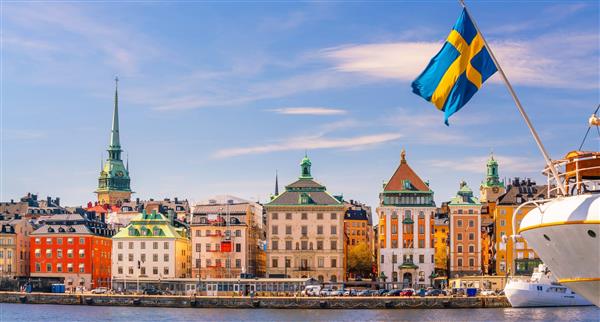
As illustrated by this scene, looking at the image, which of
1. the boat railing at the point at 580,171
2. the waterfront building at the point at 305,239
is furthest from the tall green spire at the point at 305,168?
the boat railing at the point at 580,171

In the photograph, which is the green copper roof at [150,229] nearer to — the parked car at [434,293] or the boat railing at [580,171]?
the parked car at [434,293]

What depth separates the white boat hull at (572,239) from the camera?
32000mm

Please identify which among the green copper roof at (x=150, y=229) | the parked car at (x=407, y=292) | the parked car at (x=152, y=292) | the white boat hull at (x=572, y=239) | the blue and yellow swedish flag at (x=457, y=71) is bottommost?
the parked car at (x=152, y=292)

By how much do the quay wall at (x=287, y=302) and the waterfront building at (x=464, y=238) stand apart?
75.0 feet

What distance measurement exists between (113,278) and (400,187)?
42.8 meters

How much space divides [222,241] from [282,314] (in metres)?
37.8

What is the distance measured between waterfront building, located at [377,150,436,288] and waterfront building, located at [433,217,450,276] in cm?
2157

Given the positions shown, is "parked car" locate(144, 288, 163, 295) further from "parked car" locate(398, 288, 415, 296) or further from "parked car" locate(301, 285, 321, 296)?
Result: "parked car" locate(398, 288, 415, 296)

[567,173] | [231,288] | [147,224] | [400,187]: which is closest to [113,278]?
[147,224]

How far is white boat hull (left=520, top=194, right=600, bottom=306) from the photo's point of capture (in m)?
32.0

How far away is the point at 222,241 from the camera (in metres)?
150

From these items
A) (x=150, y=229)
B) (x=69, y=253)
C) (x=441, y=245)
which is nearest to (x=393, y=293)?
(x=150, y=229)

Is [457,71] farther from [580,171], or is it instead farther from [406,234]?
[406,234]

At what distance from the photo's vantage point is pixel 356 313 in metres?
114
